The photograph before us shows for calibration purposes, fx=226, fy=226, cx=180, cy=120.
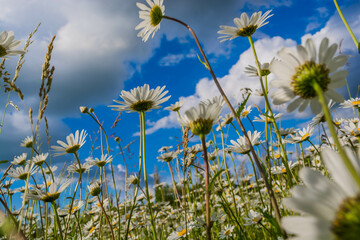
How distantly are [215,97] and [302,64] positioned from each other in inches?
33.2

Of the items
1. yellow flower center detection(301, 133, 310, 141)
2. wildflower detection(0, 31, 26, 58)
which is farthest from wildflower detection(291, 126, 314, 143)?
wildflower detection(0, 31, 26, 58)

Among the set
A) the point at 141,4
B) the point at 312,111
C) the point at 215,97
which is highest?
the point at 141,4

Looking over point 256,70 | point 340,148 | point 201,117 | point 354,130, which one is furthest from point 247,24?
point 354,130

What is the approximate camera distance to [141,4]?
4.97 feet

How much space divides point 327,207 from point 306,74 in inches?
17.4

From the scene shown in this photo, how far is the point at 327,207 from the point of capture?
1.37 feet

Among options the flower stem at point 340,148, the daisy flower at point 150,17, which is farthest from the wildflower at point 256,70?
the flower stem at point 340,148

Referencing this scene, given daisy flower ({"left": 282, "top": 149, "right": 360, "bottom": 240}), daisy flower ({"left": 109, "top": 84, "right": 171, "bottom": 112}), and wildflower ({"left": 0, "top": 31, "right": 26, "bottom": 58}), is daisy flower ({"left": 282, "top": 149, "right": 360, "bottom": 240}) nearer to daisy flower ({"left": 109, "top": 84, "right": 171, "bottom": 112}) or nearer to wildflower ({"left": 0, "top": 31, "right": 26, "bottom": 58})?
daisy flower ({"left": 109, "top": 84, "right": 171, "bottom": 112})

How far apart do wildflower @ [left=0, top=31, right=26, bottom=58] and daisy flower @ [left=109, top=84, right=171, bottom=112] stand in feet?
2.24

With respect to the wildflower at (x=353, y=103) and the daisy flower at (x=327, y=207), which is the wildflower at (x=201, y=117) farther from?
the wildflower at (x=353, y=103)

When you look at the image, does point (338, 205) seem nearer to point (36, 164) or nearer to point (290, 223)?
point (290, 223)

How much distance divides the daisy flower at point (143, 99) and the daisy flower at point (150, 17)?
1.15ft

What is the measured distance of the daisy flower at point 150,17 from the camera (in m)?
1.49

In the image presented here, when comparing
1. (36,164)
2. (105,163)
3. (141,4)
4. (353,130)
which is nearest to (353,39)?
(141,4)
